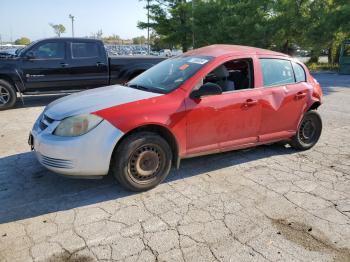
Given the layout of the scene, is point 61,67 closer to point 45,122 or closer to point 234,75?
point 45,122

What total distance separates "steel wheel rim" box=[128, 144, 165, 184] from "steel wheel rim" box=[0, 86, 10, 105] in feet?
20.1

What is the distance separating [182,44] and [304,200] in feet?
91.0

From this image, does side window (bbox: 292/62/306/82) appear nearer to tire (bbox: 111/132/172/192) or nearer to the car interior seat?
the car interior seat

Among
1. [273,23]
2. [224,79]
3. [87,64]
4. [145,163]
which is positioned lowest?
[145,163]

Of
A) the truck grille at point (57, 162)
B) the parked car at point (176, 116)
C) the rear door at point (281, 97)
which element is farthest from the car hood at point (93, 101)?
the rear door at point (281, 97)

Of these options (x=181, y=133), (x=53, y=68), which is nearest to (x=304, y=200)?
(x=181, y=133)

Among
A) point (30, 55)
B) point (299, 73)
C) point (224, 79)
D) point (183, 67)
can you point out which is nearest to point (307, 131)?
point (299, 73)

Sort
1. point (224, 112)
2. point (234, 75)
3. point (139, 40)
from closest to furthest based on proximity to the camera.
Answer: point (224, 112), point (234, 75), point (139, 40)

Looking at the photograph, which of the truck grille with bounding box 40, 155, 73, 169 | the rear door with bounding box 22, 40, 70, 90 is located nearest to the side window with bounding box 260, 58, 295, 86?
the truck grille with bounding box 40, 155, 73, 169

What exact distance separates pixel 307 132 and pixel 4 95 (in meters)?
7.19

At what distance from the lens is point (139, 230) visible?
10.4 feet

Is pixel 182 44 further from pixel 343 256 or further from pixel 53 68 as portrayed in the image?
pixel 343 256

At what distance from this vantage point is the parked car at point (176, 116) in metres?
3.58

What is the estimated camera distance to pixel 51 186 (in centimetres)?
404
